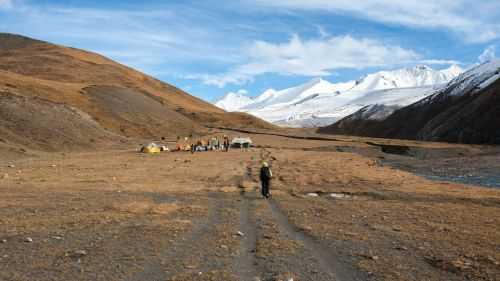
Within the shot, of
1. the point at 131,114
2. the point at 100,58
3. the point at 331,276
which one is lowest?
the point at 331,276

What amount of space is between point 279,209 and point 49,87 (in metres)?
74.4

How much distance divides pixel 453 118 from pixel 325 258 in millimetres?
106223

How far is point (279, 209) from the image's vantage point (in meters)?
18.2

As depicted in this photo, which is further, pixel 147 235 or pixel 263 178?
pixel 263 178

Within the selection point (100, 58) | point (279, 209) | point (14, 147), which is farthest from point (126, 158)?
point (100, 58)

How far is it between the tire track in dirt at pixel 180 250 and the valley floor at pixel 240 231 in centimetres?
3

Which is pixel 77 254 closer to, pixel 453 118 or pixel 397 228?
pixel 397 228

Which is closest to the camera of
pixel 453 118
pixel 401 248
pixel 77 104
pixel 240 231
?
pixel 401 248

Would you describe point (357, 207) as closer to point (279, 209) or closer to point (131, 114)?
point (279, 209)

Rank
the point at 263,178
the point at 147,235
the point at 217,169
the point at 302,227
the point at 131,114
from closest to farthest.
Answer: the point at 147,235 → the point at 302,227 → the point at 263,178 → the point at 217,169 → the point at 131,114

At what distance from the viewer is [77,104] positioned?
79.5 m

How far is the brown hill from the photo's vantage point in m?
48.5

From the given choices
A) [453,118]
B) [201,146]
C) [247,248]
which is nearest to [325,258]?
[247,248]

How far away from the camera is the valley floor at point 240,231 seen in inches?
385
